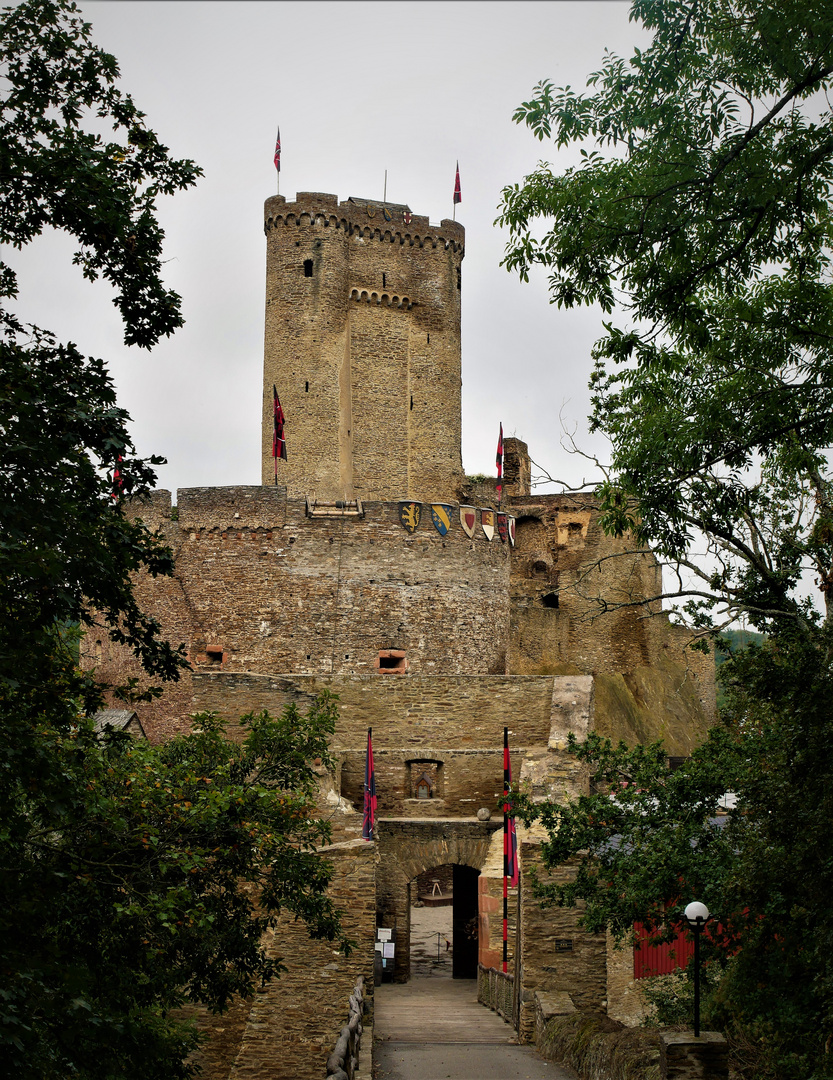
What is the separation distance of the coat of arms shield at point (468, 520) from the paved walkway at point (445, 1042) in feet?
35.7

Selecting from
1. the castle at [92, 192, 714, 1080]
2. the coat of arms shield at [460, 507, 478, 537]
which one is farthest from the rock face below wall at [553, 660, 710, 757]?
the coat of arms shield at [460, 507, 478, 537]

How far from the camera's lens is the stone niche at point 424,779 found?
68.1 feet

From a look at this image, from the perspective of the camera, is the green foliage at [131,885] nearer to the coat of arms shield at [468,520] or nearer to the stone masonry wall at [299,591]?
the stone masonry wall at [299,591]

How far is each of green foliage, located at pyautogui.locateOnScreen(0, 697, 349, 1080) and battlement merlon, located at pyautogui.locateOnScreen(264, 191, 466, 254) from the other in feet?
81.7

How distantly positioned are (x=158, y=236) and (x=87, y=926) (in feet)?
15.6

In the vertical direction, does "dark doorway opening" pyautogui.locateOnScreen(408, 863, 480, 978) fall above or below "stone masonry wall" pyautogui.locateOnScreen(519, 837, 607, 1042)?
below

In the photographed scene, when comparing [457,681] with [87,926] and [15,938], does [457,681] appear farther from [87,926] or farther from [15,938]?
[15,938]

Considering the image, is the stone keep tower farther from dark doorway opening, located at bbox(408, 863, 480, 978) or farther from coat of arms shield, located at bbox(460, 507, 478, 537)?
dark doorway opening, located at bbox(408, 863, 480, 978)

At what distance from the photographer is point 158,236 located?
833cm

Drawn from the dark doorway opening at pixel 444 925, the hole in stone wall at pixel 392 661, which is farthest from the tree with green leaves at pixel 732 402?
the hole in stone wall at pixel 392 661

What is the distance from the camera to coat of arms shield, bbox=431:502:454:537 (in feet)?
87.0

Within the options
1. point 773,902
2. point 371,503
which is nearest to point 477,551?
point 371,503

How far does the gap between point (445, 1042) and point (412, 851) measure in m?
5.21

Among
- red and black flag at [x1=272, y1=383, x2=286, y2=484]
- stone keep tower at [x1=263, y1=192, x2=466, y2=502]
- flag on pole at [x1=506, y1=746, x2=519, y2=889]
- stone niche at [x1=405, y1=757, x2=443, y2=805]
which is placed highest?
stone keep tower at [x1=263, y1=192, x2=466, y2=502]
